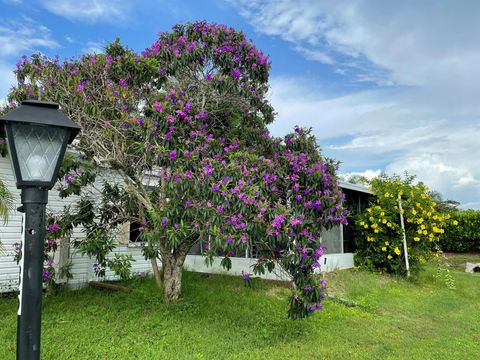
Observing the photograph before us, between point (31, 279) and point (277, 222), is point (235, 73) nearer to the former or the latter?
point (277, 222)

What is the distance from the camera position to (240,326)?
20.7 ft

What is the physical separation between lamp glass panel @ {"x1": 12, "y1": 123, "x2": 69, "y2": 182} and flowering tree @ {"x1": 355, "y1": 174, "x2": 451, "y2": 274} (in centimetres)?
1116

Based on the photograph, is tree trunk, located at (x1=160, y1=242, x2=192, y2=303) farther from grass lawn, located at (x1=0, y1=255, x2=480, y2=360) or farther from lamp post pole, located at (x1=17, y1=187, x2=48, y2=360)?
lamp post pole, located at (x1=17, y1=187, x2=48, y2=360)

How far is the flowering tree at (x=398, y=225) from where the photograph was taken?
1202 centimetres

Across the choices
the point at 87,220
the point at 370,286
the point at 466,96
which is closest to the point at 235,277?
the point at 370,286

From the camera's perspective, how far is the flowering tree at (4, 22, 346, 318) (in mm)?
5422

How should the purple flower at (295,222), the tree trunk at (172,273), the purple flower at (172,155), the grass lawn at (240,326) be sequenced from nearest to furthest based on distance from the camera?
1. the grass lawn at (240,326)
2. the purple flower at (295,222)
3. the purple flower at (172,155)
4. the tree trunk at (172,273)

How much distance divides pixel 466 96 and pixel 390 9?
394 centimetres

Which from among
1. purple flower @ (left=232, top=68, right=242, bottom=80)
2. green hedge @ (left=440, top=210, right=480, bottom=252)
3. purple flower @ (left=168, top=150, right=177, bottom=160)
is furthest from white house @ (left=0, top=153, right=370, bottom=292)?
green hedge @ (left=440, top=210, right=480, bottom=252)

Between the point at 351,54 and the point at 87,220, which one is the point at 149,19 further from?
the point at 351,54

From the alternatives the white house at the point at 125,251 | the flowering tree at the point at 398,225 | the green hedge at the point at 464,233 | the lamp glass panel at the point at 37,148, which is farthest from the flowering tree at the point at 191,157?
the green hedge at the point at 464,233

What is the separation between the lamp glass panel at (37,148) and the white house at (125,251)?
3.51m

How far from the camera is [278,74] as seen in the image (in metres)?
8.20

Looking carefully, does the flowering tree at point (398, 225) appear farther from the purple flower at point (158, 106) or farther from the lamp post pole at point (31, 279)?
the lamp post pole at point (31, 279)
